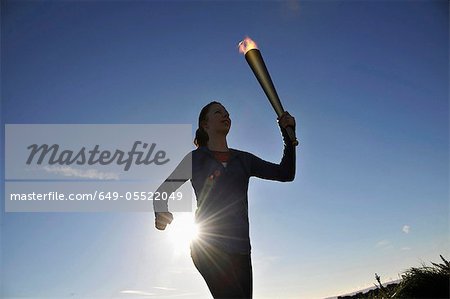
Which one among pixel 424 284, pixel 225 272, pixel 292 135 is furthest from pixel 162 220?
pixel 424 284

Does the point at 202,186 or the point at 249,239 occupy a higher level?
the point at 202,186

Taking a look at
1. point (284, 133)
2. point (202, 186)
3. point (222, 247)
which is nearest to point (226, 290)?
point (222, 247)

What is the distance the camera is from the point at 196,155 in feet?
13.3

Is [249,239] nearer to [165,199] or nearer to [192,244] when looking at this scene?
[192,244]

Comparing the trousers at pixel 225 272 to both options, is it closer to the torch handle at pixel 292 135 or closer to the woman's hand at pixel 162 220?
the woman's hand at pixel 162 220

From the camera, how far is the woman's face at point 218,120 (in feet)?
13.7

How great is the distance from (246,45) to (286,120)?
0.90m

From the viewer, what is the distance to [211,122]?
422 cm

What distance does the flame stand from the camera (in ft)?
13.5

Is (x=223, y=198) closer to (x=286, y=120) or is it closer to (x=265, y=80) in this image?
(x=286, y=120)

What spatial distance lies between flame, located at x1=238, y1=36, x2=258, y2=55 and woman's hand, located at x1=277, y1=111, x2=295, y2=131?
29.7 inches

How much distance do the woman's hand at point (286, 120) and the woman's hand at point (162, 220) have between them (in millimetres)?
1408

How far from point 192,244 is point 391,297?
3.64 metres

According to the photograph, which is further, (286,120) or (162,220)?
(286,120)
